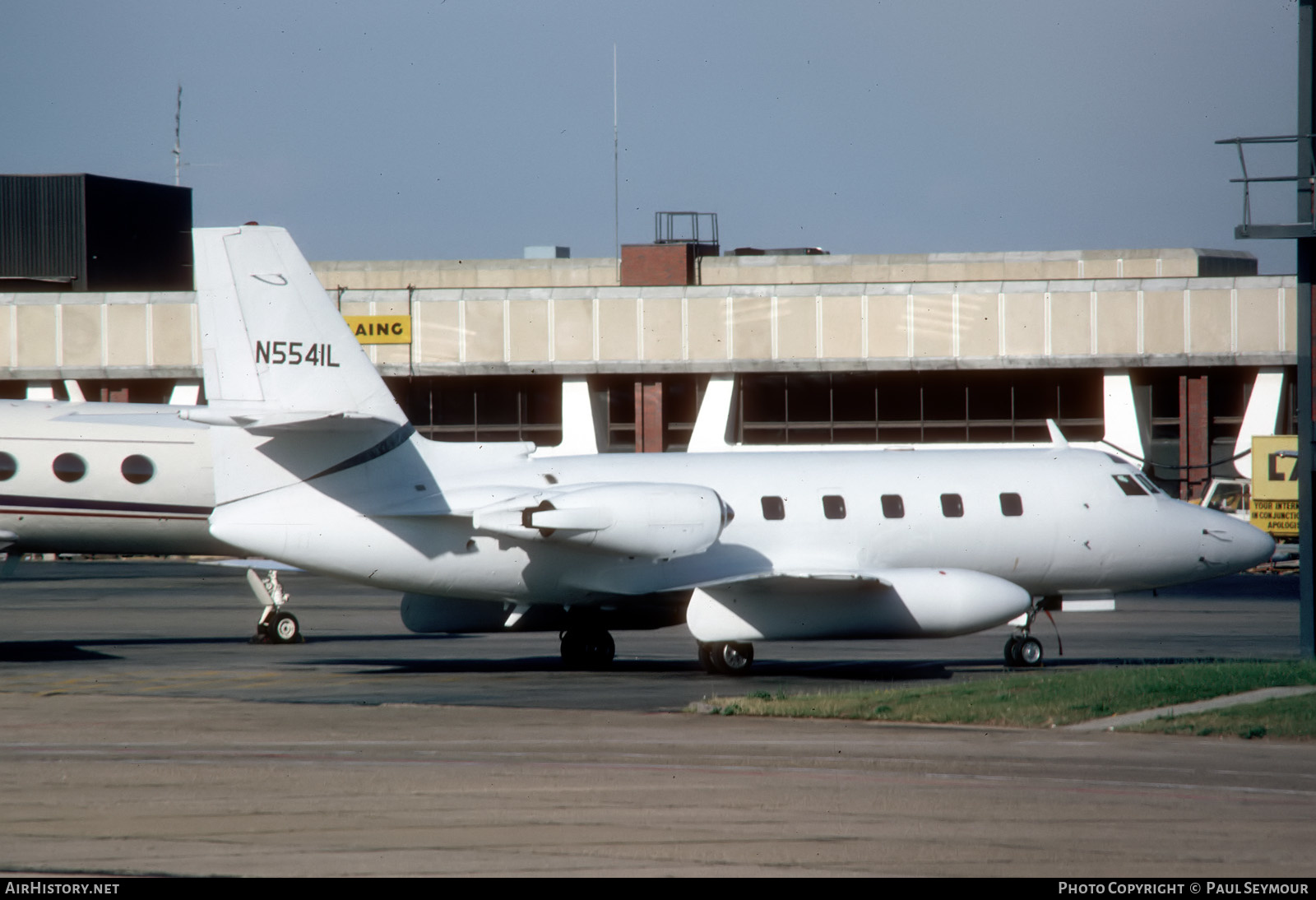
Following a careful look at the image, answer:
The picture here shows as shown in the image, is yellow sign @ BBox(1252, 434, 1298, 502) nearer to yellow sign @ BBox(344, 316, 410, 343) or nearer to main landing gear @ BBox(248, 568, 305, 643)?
yellow sign @ BBox(344, 316, 410, 343)

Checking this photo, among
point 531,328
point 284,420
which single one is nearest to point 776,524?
point 284,420

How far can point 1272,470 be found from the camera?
44656mm

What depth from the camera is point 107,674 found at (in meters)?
21.8

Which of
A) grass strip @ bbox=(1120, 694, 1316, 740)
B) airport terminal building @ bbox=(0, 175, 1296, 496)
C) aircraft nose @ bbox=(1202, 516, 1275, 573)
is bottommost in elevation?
grass strip @ bbox=(1120, 694, 1316, 740)

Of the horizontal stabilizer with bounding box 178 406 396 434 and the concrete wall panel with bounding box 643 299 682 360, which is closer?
the horizontal stabilizer with bounding box 178 406 396 434

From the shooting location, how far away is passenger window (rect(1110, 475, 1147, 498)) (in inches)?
923

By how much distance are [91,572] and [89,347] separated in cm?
937

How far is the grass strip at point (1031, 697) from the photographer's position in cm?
1608

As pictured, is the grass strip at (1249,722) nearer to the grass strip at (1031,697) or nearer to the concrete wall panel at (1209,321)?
the grass strip at (1031,697)

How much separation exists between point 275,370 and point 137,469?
25.6ft

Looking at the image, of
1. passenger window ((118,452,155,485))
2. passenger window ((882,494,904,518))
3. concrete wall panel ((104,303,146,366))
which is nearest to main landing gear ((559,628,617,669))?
passenger window ((882,494,904,518))

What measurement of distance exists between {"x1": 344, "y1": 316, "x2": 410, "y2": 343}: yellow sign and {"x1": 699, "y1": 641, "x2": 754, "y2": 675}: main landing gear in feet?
110

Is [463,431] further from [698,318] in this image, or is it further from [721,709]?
[721,709]

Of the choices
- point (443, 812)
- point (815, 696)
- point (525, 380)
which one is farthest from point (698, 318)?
point (443, 812)
